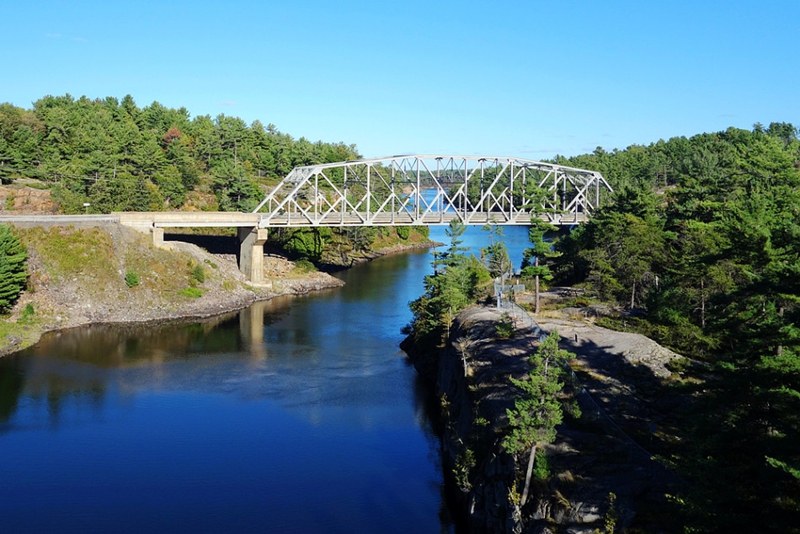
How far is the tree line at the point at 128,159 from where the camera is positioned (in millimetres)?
96625

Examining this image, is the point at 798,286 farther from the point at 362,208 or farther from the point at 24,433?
the point at 362,208

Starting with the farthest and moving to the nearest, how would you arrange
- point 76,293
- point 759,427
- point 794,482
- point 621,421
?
point 76,293 < point 621,421 < point 759,427 < point 794,482

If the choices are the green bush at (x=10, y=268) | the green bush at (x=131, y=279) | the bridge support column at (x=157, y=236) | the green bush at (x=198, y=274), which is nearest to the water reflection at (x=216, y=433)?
the green bush at (x=10, y=268)

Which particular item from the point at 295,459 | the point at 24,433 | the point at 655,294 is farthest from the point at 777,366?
the point at 24,433

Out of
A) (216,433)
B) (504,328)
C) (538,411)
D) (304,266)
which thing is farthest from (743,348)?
(304,266)

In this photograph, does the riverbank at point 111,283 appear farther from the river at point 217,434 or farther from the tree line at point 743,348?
the tree line at point 743,348

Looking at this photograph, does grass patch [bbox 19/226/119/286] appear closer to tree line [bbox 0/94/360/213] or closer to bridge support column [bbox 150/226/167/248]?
bridge support column [bbox 150/226/167/248]

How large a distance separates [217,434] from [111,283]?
34.9 meters

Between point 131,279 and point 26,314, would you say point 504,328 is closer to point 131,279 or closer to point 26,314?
point 26,314

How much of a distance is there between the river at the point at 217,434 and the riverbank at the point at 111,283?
3.19m

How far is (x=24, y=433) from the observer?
38562 millimetres

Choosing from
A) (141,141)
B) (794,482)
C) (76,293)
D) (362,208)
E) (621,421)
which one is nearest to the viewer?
(794,482)

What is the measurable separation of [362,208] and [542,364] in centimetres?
10509

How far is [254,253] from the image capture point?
8319 cm
